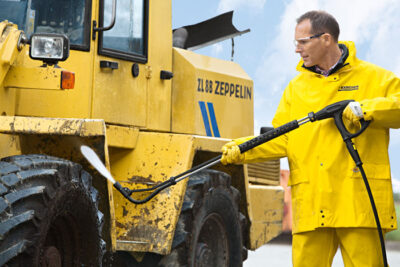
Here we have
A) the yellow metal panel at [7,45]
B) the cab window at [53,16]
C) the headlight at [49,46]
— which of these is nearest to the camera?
the headlight at [49,46]

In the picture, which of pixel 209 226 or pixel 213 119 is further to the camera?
pixel 213 119

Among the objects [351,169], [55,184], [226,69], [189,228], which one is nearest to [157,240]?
[189,228]

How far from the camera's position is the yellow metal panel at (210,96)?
23.3 ft

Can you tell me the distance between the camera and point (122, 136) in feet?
20.2

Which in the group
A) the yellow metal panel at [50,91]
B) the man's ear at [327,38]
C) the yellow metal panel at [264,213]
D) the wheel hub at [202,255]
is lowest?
the wheel hub at [202,255]

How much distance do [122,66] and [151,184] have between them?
95 cm

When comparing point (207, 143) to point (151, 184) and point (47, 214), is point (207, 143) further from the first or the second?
point (47, 214)

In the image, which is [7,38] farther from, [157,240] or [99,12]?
[157,240]

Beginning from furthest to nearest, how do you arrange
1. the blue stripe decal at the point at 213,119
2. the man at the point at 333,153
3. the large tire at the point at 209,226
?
the blue stripe decal at the point at 213,119, the large tire at the point at 209,226, the man at the point at 333,153

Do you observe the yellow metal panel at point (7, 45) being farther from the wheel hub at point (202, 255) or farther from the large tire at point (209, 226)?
the wheel hub at point (202, 255)

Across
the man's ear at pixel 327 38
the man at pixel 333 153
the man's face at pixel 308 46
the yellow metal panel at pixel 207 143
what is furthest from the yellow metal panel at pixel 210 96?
the man's ear at pixel 327 38

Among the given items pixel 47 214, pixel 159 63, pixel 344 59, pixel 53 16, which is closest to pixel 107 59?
pixel 53 16

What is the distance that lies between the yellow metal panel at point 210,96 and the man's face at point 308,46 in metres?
2.42

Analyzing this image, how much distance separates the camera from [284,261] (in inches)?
485
